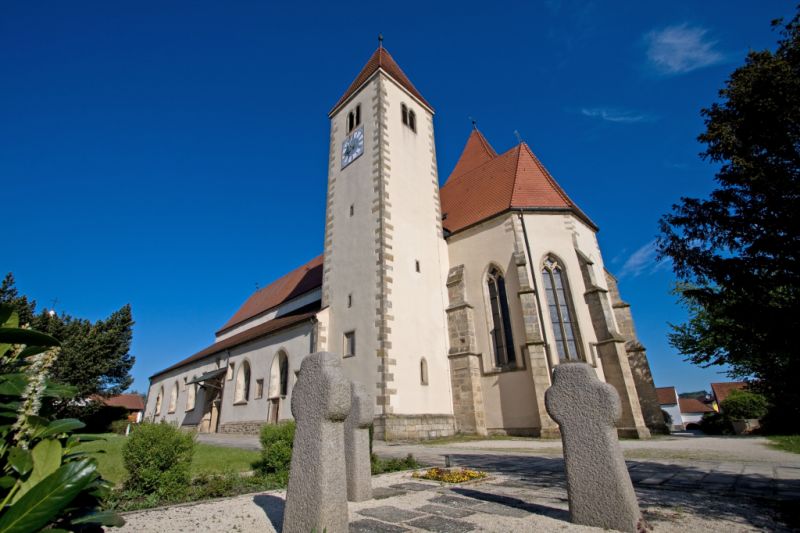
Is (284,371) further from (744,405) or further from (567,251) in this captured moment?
(744,405)

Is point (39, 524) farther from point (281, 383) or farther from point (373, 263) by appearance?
point (281, 383)

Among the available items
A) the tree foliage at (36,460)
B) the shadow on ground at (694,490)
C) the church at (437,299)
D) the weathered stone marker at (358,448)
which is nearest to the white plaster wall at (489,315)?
the church at (437,299)

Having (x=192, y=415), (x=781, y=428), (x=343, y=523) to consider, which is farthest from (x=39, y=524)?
(x=192, y=415)

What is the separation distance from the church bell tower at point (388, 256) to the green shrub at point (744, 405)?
15891 mm

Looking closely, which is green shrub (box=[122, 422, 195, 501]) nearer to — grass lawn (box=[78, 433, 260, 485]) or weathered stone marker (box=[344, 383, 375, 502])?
grass lawn (box=[78, 433, 260, 485])

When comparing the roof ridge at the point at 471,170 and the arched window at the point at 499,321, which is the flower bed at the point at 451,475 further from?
the roof ridge at the point at 471,170

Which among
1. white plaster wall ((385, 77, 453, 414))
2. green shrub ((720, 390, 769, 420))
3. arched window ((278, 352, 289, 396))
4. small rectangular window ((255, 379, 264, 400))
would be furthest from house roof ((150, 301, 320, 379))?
green shrub ((720, 390, 769, 420))

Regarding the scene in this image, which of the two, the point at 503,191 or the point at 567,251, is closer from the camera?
the point at 567,251

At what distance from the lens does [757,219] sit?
5.92 m

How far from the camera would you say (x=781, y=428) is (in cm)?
1667

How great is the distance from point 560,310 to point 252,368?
48.6 feet

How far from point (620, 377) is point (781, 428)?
31.6 feet

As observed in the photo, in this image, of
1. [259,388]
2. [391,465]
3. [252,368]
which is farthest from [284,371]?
[391,465]

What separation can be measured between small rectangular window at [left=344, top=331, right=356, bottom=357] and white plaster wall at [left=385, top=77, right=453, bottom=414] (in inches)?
74.0
